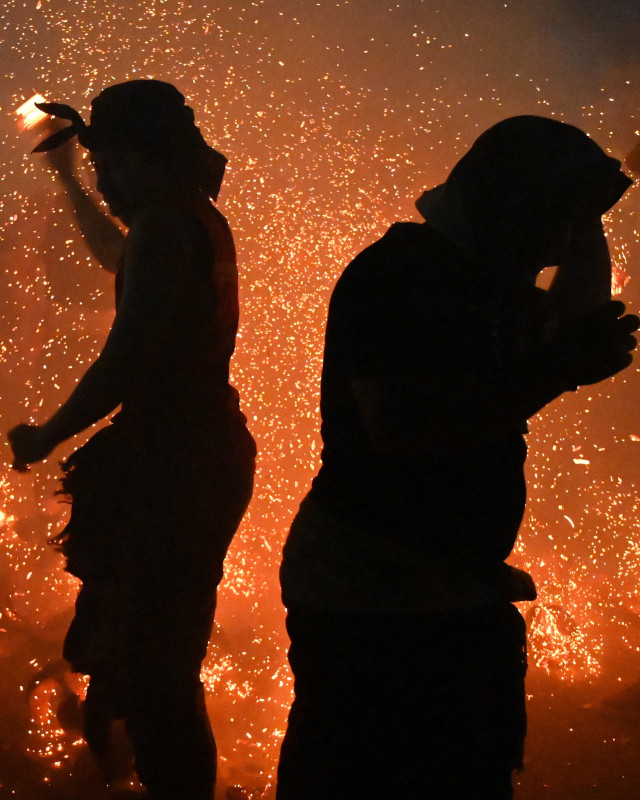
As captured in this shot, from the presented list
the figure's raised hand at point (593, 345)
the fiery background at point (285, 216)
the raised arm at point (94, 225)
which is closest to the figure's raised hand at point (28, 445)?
the raised arm at point (94, 225)

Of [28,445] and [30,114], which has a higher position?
[30,114]

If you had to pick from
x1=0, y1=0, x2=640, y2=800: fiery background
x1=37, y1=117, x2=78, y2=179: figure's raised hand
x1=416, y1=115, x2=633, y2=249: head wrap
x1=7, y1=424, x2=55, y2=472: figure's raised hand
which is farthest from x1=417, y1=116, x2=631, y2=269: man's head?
x1=0, y1=0, x2=640, y2=800: fiery background

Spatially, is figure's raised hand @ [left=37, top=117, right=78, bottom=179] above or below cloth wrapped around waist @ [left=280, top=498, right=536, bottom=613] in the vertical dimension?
above

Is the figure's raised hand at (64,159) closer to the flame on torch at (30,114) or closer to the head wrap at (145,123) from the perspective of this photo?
the head wrap at (145,123)

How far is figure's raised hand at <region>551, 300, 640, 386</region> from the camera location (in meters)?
0.93

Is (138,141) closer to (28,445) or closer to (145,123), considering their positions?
(145,123)

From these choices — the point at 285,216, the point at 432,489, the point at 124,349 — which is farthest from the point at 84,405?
the point at 285,216

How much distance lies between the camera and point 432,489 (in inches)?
39.8

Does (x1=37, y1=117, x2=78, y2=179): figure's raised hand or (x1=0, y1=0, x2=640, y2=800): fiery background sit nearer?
(x1=37, y1=117, x2=78, y2=179): figure's raised hand

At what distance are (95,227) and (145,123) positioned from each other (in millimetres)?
425

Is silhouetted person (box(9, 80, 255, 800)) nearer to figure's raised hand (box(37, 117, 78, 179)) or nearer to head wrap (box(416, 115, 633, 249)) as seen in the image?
figure's raised hand (box(37, 117, 78, 179))

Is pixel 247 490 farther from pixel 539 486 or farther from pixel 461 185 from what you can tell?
pixel 539 486

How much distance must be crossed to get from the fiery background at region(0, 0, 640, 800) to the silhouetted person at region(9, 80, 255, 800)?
0.88m

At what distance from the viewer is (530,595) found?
3.67 feet
